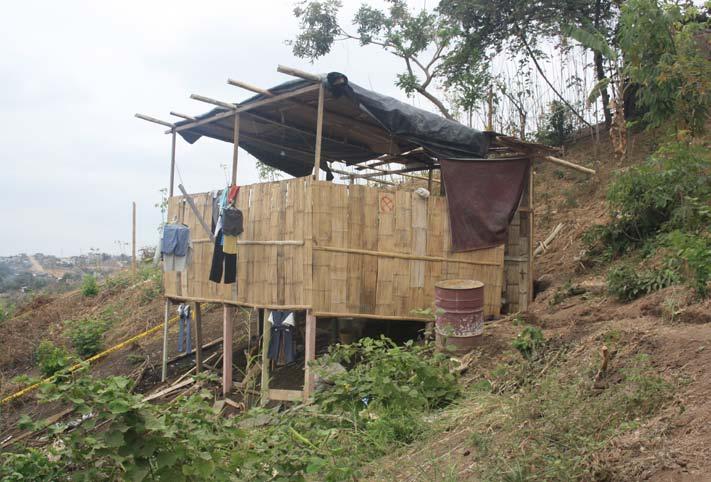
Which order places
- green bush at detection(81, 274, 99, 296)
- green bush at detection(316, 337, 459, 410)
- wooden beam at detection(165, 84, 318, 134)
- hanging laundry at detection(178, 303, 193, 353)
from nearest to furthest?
green bush at detection(316, 337, 459, 410) < wooden beam at detection(165, 84, 318, 134) < hanging laundry at detection(178, 303, 193, 353) < green bush at detection(81, 274, 99, 296)

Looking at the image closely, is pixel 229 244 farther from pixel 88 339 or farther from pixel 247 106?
pixel 88 339

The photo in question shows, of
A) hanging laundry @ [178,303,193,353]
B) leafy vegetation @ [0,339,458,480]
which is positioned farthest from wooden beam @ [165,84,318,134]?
leafy vegetation @ [0,339,458,480]

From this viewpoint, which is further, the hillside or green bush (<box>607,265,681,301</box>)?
green bush (<box>607,265,681,301</box>)

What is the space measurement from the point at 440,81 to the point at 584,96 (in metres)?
3.87

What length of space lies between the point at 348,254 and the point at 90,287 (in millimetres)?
13043

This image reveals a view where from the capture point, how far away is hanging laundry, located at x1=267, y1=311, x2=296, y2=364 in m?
8.70

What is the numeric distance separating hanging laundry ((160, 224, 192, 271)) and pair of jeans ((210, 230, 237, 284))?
924mm

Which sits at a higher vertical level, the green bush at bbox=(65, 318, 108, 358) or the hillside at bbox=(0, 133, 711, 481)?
the hillside at bbox=(0, 133, 711, 481)

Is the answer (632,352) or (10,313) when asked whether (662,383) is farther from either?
(10,313)

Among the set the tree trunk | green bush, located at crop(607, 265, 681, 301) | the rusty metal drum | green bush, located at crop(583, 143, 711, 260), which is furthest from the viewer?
the tree trunk

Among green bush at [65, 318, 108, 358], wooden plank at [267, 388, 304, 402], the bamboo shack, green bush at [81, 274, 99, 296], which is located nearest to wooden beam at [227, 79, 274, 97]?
the bamboo shack

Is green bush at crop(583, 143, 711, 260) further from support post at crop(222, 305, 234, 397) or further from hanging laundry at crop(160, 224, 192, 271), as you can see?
hanging laundry at crop(160, 224, 192, 271)

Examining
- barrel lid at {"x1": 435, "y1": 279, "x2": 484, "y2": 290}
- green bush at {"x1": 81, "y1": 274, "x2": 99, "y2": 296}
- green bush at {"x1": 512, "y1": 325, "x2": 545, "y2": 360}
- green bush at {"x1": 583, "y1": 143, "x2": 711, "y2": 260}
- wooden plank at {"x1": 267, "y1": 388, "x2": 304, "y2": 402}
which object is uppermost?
green bush at {"x1": 583, "y1": 143, "x2": 711, "y2": 260}

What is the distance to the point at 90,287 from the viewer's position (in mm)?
17828
